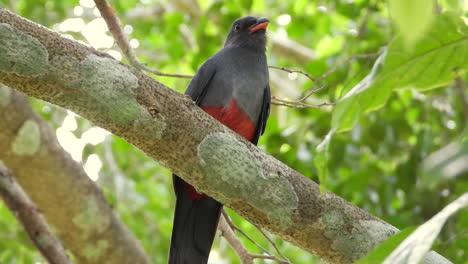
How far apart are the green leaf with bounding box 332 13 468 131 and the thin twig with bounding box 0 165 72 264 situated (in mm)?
2231

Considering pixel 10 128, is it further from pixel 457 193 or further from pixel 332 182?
pixel 457 193

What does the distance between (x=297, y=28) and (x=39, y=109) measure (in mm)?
2307

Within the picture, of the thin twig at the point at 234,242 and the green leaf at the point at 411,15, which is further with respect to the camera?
the thin twig at the point at 234,242

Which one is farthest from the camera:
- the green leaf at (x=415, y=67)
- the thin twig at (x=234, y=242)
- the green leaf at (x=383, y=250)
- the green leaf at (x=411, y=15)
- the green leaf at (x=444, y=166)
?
the thin twig at (x=234, y=242)

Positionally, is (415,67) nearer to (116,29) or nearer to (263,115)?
(116,29)

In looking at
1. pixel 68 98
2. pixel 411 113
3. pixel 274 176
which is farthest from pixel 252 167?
pixel 411 113

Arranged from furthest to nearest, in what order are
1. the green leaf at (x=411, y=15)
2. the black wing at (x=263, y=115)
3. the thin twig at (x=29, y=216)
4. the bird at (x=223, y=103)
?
the black wing at (x=263, y=115) < the thin twig at (x=29, y=216) < the bird at (x=223, y=103) < the green leaf at (x=411, y=15)

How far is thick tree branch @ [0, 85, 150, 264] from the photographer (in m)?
3.17

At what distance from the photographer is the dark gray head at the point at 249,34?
3947 mm

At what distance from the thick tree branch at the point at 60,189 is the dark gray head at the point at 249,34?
1.36m

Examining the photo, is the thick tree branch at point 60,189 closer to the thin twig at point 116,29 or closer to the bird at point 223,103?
the bird at point 223,103

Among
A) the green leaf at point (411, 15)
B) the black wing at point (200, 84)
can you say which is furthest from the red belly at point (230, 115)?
the green leaf at point (411, 15)

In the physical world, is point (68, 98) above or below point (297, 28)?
below

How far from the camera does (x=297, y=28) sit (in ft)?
17.5
